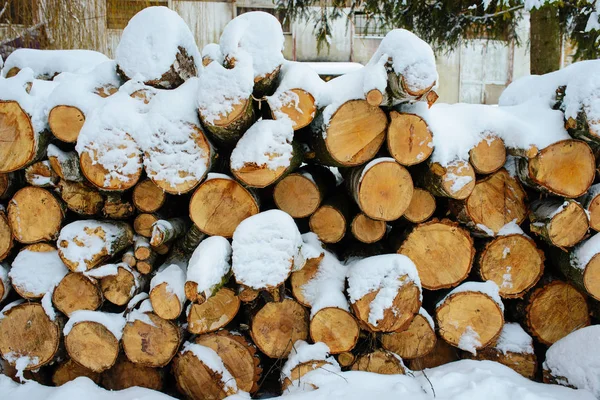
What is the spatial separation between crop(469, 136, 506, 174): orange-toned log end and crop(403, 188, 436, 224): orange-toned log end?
262mm

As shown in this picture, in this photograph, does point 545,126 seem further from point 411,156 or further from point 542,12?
point 542,12

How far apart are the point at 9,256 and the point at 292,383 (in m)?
1.69

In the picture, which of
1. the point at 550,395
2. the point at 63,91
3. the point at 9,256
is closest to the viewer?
the point at 550,395

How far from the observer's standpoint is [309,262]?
6.86 feet

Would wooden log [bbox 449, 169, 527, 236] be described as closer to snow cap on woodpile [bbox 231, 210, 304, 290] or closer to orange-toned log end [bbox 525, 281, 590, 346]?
orange-toned log end [bbox 525, 281, 590, 346]

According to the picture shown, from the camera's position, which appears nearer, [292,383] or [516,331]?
[292,383]

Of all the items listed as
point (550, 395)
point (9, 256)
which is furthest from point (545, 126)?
point (9, 256)

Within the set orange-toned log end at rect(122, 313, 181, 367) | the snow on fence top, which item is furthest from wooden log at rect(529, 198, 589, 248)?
the snow on fence top

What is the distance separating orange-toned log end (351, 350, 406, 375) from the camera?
2.07m

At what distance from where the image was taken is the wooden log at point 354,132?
1.90 metres

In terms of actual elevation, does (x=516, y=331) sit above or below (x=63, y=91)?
below

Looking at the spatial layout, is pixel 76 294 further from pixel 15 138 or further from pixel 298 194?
pixel 298 194

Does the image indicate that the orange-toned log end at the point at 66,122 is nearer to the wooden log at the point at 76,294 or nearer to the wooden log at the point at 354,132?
the wooden log at the point at 76,294

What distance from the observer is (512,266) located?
2.15 metres
